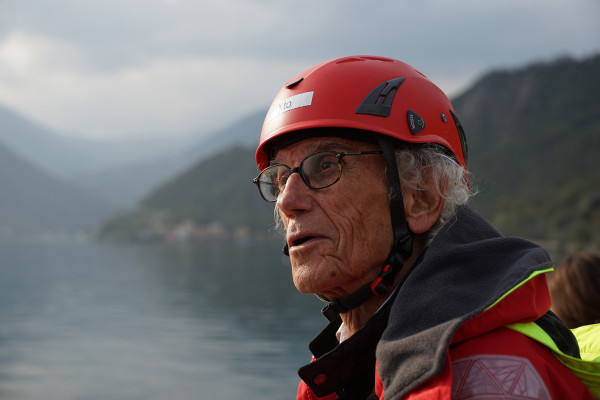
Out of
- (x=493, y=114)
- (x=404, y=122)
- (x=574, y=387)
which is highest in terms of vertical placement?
(x=493, y=114)

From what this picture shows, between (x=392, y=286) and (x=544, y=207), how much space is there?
10125cm

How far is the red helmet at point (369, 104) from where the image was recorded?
2.64m

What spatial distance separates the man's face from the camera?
2604 millimetres

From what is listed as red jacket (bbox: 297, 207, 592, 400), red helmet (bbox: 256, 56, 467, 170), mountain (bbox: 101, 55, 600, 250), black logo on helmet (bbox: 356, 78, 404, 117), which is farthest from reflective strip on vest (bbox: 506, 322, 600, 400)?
mountain (bbox: 101, 55, 600, 250)

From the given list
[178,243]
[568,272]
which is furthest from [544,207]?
[178,243]

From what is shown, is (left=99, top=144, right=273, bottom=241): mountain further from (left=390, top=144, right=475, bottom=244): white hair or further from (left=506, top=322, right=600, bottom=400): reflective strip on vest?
(left=506, top=322, right=600, bottom=400): reflective strip on vest

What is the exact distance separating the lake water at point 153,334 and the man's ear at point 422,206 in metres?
31.1

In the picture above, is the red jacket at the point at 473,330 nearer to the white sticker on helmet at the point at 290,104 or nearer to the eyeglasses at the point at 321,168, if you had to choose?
the eyeglasses at the point at 321,168

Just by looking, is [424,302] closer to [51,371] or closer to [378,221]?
[378,221]

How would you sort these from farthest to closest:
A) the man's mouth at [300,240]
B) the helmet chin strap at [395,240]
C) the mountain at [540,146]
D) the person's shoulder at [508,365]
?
1. the mountain at [540,146]
2. the man's mouth at [300,240]
3. the helmet chin strap at [395,240]
4. the person's shoulder at [508,365]

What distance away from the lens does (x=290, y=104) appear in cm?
283

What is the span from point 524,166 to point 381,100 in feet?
420

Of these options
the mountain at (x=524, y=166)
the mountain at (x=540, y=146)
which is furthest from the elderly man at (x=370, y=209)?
the mountain at (x=524, y=166)

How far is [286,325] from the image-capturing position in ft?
185
